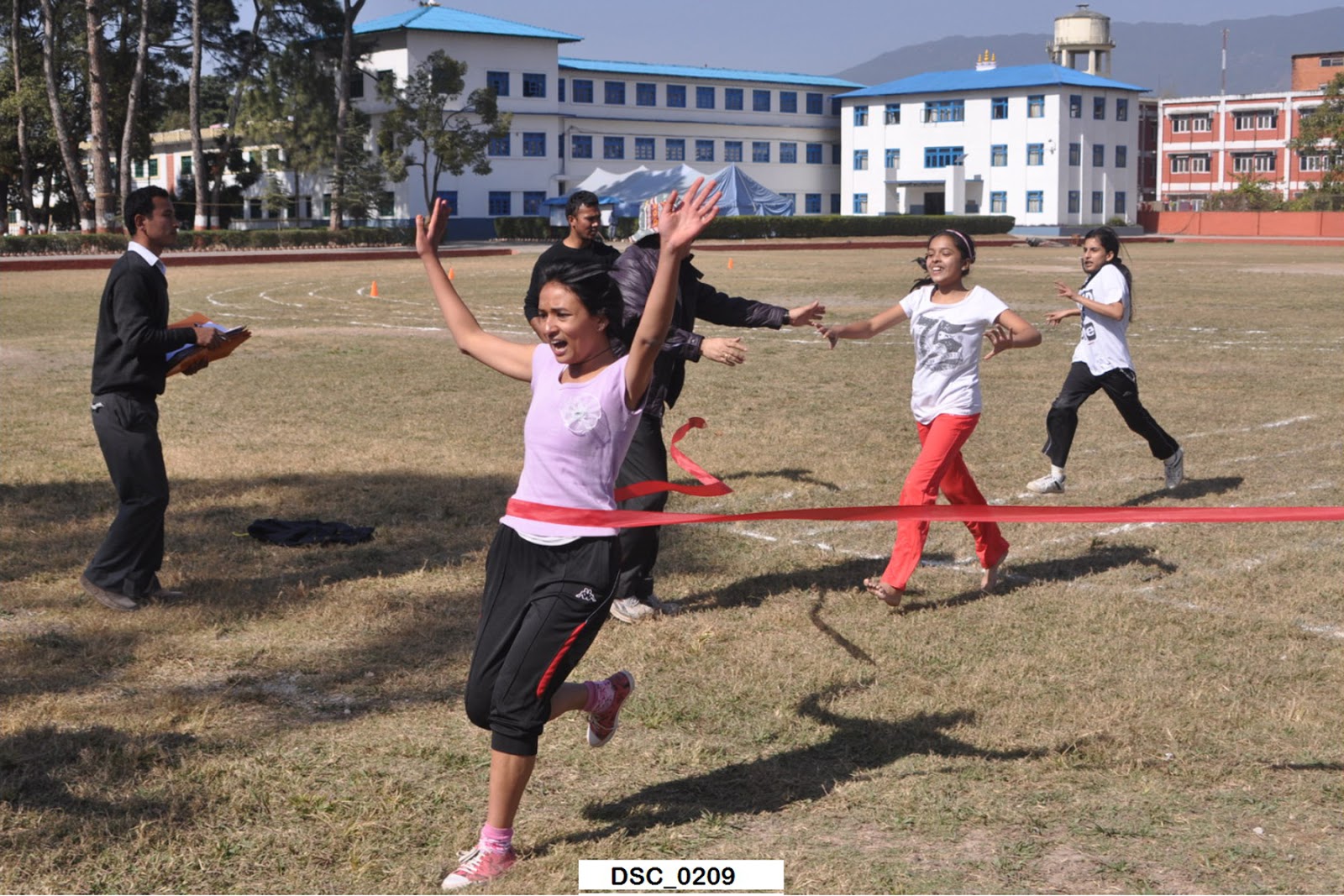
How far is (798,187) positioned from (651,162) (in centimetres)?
1212

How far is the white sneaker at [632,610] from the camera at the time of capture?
677 cm

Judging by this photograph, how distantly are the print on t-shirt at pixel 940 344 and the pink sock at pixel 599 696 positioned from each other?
9.77ft

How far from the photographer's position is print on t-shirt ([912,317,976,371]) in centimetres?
695

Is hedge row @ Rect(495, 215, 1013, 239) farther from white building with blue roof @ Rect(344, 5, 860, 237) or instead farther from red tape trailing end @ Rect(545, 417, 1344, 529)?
red tape trailing end @ Rect(545, 417, 1344, 529)

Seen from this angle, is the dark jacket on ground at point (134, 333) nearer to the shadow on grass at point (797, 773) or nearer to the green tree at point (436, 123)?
the shadow on grass at point (797, 773)

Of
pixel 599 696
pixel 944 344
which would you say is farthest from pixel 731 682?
pixel 944 344

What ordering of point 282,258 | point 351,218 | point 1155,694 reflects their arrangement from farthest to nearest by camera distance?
1. point 351,218
2. point 282,258
3. point 1155,694

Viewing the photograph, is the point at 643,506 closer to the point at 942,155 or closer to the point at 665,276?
the point at 665,276


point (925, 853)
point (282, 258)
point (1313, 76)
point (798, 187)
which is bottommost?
point (925, 853)

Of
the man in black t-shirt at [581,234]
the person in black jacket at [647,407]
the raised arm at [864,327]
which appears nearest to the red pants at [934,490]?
the raised arm at [864,327]

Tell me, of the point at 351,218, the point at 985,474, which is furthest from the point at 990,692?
the point at 351,218

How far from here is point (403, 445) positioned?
11.4 metres

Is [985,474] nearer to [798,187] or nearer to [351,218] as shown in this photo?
[351,218]

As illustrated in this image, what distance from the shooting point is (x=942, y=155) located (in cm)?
9275
